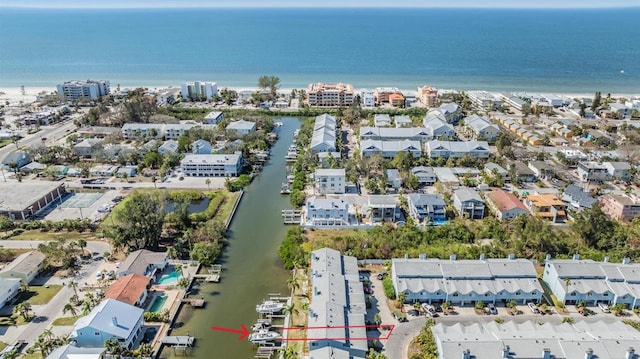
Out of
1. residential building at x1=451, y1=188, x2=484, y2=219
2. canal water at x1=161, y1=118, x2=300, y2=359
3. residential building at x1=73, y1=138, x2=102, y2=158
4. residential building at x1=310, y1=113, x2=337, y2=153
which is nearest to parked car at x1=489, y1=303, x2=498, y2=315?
residential building at x1=451, y1=188, x2=484, y2=219

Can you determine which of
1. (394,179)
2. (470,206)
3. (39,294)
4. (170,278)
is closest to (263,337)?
(170,278)

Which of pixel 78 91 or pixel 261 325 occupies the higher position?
pixel 78 91

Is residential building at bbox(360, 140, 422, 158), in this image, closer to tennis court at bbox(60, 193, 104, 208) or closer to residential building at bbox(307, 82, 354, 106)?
residential building at bbox(307, 82, 354, 106)

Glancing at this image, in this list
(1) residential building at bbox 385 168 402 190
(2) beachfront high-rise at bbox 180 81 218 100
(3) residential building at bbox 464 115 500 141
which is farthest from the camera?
(2) beachfront high-rise at bbox 180 81 218 100

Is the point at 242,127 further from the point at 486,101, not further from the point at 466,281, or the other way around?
the point at 486,101

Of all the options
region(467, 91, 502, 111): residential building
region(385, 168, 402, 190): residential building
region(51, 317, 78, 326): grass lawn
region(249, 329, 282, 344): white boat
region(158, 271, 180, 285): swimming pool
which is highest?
region(467, 91, 502, 111): residential building

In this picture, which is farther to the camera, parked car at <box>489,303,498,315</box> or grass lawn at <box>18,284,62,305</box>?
grass lawn at <box>18,284,62,305</box>

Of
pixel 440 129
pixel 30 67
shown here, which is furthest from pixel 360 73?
pixel 30 67
